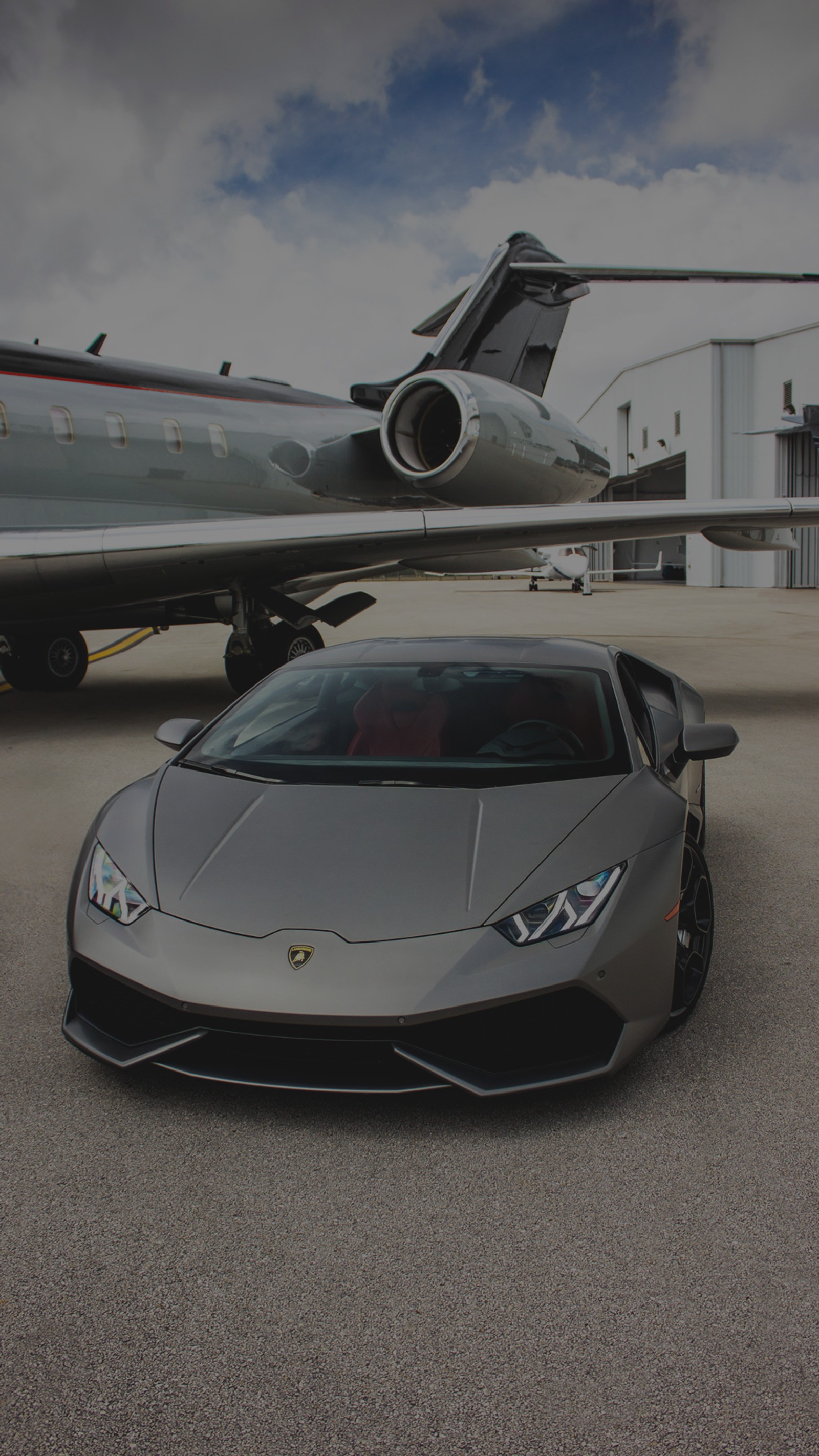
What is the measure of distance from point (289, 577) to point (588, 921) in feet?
27.1

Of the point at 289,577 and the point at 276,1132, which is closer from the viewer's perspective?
the point at 276,1132

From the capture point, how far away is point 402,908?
265 cm

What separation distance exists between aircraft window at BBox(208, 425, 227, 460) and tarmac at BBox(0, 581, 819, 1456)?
7.70 m

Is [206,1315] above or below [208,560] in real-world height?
below

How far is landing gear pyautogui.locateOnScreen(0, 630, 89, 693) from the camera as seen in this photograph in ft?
38.4

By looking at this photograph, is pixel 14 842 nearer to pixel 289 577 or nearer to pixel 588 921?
pixel 588 921

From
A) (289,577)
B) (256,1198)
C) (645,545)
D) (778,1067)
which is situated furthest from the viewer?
(645,545)

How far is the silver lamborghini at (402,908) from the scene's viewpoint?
2.46 m

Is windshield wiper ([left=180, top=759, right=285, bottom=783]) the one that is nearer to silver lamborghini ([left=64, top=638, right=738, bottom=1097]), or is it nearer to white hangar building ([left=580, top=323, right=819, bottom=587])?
silver lamborghini ([left=64, top=638, right=738, bottom=1097])

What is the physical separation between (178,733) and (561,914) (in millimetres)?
1993

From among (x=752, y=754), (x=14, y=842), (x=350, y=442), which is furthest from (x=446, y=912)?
(x=350, y=442)

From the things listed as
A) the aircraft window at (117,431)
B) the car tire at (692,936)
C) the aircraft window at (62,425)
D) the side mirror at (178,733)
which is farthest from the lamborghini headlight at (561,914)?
the aircraft window at (117,431)

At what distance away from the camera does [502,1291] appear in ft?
6.59

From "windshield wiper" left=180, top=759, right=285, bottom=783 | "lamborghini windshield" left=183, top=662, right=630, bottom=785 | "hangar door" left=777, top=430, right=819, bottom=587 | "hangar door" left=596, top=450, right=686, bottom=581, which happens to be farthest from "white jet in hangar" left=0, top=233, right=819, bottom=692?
"hangar door" left=596, top=450, right=686, bottom=581
